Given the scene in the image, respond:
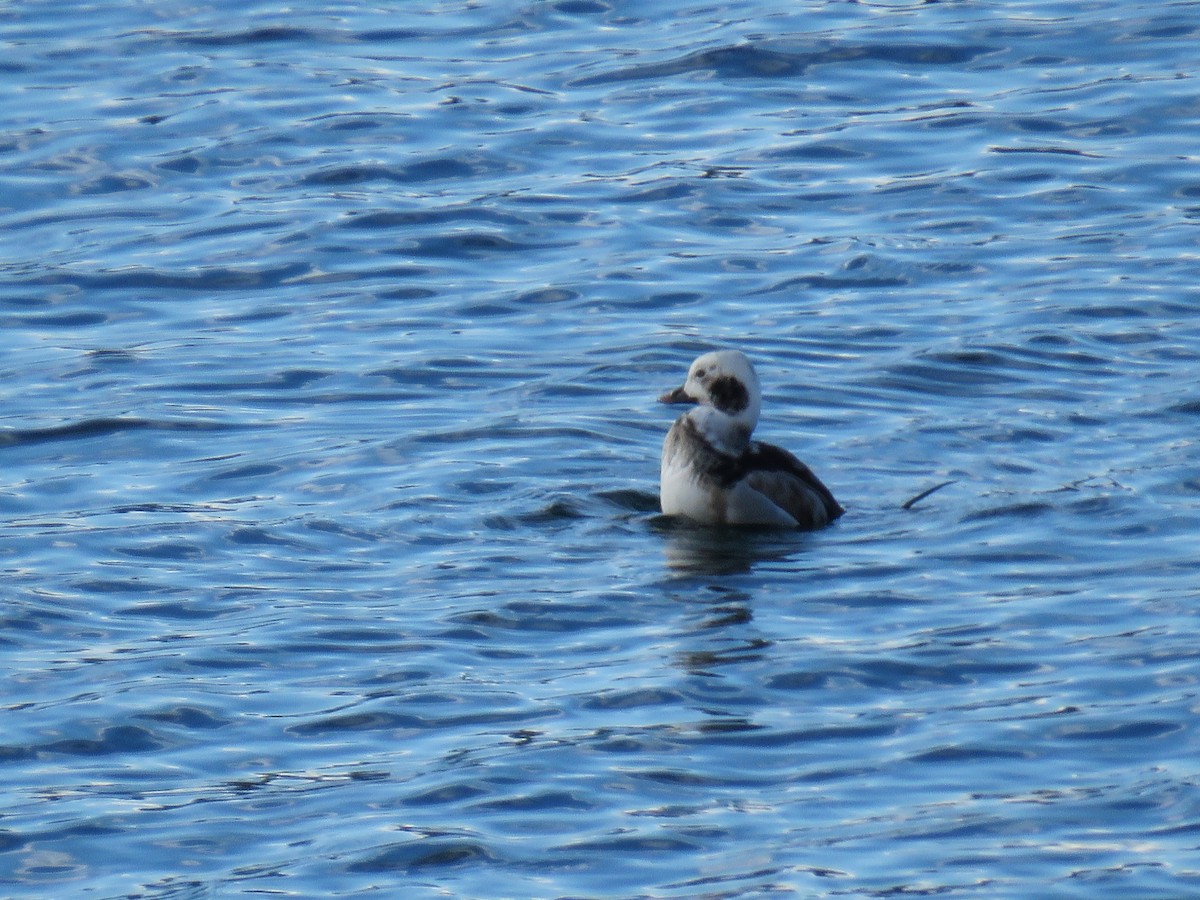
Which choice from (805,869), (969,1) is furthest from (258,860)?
(969,1)

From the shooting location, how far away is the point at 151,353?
1588 centimetres

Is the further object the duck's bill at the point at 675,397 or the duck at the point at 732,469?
the duck's bill at the point at 675,397

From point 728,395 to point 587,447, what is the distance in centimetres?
107

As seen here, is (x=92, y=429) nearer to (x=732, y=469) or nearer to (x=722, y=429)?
(x=722, y=429)

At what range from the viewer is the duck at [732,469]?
495 inches

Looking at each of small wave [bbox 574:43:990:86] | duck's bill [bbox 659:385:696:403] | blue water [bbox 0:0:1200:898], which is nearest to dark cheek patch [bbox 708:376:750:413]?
duck's bill [bbox 659:385:696:403]

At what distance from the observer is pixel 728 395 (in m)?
13.2

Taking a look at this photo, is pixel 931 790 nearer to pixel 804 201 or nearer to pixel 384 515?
pixel 384 515

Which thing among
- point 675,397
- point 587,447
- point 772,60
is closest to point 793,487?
point 675,397

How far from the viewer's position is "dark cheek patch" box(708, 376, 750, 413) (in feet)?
43.0

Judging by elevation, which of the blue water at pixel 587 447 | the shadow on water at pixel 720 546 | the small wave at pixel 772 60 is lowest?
the shadow on water at pixel 720 546

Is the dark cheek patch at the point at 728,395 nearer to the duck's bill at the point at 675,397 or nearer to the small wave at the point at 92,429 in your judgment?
the duck's bill at the point at 675,397

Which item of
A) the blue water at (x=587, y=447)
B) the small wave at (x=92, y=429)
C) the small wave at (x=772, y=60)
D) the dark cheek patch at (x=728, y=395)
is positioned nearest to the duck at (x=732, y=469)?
the dark cheek patch at (x=728, y=395)

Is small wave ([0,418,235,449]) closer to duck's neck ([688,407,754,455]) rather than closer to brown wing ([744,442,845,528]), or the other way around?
duck's neck ([688,407,754,455])
